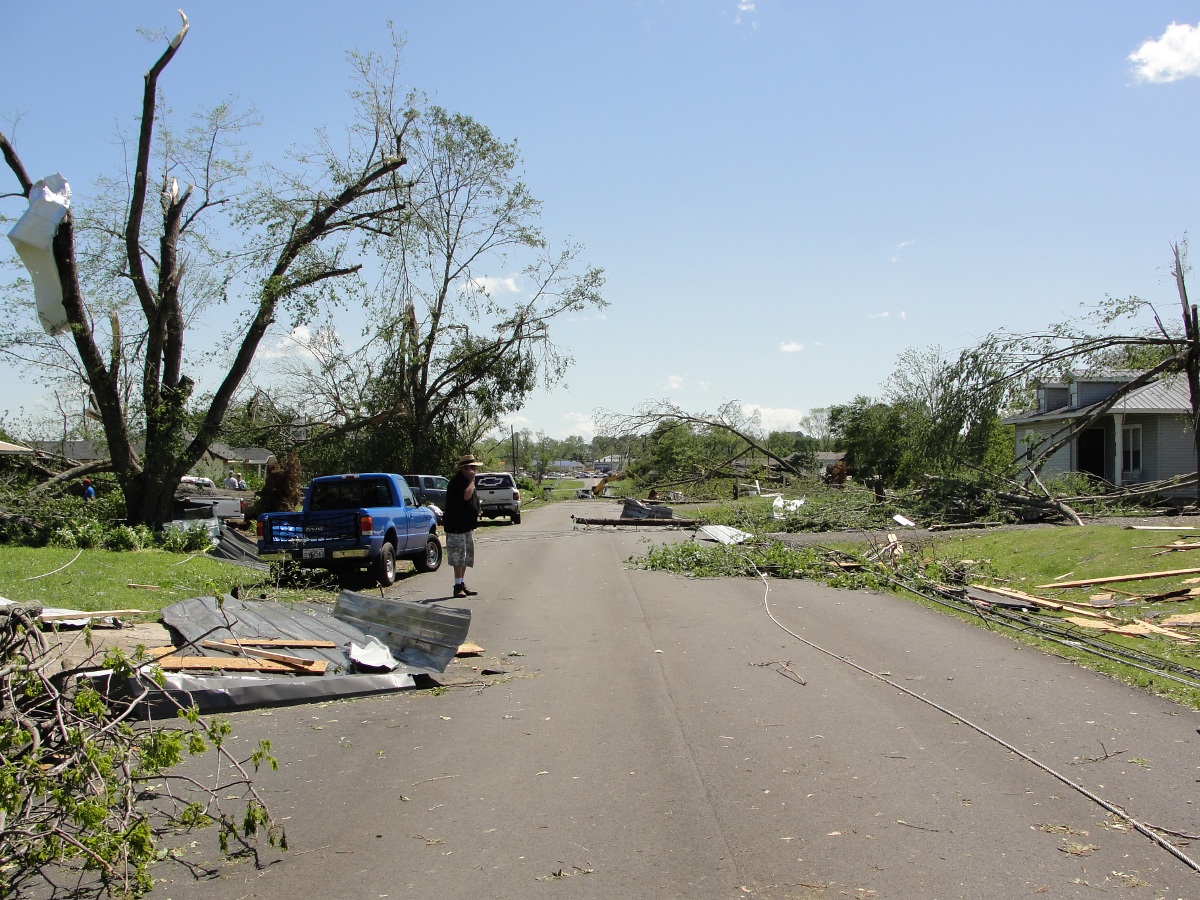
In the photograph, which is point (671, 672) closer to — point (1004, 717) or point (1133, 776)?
point (1004, 717)

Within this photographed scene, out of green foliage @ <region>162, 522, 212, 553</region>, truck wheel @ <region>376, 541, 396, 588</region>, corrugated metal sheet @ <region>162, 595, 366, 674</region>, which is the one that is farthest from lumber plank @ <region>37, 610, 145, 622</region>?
green foliage @ <region>162, 522, 212, 553</region>

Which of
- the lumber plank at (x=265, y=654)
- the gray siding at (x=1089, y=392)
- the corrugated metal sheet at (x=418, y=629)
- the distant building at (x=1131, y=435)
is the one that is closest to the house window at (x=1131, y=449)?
the distant building at (x=1131, y=435)

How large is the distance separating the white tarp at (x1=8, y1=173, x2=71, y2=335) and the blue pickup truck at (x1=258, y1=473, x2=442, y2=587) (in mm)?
8745

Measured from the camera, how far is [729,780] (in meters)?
5.32

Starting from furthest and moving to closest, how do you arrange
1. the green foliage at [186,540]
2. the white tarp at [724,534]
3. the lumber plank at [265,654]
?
the white tarp at [724,534] → the green foliage at [186,540] → the lumber plank at [265,654]

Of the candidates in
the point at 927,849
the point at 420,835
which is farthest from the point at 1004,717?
the point at 420,835

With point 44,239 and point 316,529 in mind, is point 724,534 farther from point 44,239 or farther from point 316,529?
point 44,239

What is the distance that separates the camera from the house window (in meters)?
31.7

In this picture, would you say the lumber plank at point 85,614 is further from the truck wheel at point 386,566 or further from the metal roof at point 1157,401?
the metal roof at point 1157,401

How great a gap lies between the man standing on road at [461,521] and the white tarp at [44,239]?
37.2 feet

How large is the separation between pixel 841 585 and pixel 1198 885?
36.5ft

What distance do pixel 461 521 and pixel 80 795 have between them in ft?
30.8

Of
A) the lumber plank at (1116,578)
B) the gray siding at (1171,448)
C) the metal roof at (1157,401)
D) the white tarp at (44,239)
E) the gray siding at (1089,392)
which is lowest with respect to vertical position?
the lumber plank at (1116,578)

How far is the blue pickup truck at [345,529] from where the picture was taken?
14.2 meters
